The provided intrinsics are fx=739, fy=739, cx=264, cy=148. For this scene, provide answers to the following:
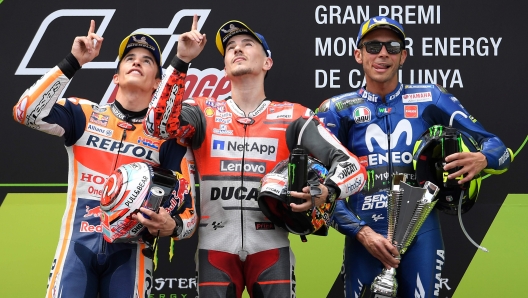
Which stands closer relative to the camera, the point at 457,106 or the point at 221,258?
the point at 221,258

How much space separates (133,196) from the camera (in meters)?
2.95

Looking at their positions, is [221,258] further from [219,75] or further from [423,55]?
[423,55]

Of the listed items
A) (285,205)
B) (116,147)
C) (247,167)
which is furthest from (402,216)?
(116,147)

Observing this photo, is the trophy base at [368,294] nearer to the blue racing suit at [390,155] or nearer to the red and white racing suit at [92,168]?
the blue racing suit at [390,155]

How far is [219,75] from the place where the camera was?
4234 mm

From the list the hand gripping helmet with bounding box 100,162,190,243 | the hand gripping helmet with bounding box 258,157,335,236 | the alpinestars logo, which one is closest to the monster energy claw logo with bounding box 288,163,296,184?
the hand gripping helmet with bounding box 258,157,335,236

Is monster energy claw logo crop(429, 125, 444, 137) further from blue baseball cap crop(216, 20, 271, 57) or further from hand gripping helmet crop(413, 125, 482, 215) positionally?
blue baseball cap crop(216, 20, 271, 57)

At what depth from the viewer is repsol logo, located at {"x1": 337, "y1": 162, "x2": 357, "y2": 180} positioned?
3.04 m

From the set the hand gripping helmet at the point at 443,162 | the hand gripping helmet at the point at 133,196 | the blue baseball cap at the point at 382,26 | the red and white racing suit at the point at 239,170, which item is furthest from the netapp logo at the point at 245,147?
the blue baseball cap at the point at 382,26

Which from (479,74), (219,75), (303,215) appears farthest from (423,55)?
(303,215)

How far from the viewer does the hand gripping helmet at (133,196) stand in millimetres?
2953

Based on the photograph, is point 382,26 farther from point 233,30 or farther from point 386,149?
point 233,30

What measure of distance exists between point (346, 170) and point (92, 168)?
1117 millimetres

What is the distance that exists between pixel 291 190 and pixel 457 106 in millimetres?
1103
